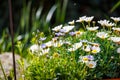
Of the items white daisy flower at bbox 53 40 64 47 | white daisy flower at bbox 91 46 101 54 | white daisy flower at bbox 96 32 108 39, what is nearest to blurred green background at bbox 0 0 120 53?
white daisy flower at bbox 53 40 64 47

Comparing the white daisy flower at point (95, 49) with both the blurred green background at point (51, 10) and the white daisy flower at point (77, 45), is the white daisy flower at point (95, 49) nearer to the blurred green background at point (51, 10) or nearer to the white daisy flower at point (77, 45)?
the white daisy flower at point (77, 45)

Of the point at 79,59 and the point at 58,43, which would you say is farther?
the point at 58,43

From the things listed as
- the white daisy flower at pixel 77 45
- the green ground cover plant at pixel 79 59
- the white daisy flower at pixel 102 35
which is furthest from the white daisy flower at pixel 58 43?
the white daisy flower at pixel 102 35

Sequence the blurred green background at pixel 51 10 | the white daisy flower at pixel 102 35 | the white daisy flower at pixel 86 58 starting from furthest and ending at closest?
the blurred green background at pixel 51 10 → the white daisy flower at pixel 102 35 → the white daisy flower at pixel 86 58

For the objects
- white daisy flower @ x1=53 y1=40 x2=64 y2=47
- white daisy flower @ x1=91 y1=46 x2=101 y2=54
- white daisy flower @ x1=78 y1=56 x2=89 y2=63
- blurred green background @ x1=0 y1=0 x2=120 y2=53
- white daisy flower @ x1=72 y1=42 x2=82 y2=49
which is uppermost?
blurred green background @ x1=0 y1=0 x2=120 y2=53

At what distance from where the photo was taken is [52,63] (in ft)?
7.88

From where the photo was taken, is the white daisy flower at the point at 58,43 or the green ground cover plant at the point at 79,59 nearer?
the green ground cover plant at the point at 79,59

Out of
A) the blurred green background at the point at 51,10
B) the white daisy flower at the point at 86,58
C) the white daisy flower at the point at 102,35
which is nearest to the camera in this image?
the white daisy flower at the point at 86,58

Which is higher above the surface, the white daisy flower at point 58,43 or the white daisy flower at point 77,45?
the white daisy flower at point 58,43

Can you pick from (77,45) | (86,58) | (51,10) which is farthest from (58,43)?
(51,10)

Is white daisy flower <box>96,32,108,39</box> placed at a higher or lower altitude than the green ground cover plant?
higher

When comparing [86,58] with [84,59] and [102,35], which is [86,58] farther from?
[102,35]

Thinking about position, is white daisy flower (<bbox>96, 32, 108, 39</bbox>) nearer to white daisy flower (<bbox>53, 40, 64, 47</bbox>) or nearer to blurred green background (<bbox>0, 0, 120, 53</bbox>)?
white daisy flower (<bbox>53, 40, 64, 47</bbox>)

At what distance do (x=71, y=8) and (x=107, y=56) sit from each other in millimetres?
2764
